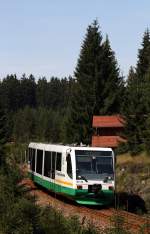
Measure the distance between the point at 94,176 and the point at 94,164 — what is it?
2.03 ft

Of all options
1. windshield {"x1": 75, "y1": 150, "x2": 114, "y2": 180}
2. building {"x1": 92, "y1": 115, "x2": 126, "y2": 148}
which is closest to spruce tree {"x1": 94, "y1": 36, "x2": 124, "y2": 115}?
building {"x1": 92, "y1": 115, "x2": 126, "y2": 148}

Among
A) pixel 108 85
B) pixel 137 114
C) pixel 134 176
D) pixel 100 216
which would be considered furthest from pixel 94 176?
pixel 108 85

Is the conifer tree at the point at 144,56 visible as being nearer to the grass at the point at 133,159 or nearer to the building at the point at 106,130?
the building at the point at 106,130

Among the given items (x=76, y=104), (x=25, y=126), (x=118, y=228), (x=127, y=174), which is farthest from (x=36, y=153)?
(x=25, y=126)

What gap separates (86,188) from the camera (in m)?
24.6

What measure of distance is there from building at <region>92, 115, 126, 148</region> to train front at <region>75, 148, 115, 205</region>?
28.0 meters

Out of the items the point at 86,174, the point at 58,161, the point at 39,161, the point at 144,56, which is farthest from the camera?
the point at 144,56

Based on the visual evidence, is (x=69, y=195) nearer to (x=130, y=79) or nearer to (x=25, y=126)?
(x=130, y=79)

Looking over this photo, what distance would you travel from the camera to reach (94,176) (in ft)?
82.1

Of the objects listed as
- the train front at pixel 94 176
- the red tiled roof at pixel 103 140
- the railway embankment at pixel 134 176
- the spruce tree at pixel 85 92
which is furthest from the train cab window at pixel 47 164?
the spruce tree at pixel 85 92

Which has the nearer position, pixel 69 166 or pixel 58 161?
pixel 69 166

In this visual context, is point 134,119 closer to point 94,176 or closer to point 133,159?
point 133,159

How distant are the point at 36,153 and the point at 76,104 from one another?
93.5 feet

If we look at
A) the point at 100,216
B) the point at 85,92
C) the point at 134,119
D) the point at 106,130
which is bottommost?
the point at 100,216
